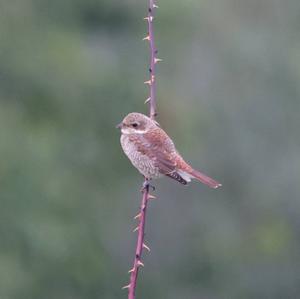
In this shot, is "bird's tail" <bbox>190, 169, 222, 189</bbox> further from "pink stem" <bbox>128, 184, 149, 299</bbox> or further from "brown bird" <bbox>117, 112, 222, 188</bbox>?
"pink stem" <bbox>128, 184, 149, 299</bbox>

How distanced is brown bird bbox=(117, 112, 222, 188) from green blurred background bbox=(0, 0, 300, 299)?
5232 millimetres

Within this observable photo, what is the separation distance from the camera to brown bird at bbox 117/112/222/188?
6.49 meters

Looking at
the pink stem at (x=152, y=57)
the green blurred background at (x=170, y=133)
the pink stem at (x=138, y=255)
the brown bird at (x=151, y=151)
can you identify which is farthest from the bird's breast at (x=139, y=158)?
the green blurred background at (x=170, y=133)

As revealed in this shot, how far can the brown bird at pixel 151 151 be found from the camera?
649 centimetres

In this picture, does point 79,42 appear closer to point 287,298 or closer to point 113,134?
point 113,134

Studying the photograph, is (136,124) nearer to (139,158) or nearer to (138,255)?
(139,158)

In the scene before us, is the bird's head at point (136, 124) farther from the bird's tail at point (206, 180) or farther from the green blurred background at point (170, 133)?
the green blurred background at point (170, 133)

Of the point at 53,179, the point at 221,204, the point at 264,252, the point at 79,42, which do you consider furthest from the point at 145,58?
the point at 264,252

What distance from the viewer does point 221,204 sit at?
17.4 meters

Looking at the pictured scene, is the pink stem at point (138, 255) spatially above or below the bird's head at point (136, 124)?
below

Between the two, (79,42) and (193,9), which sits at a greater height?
(193,9)

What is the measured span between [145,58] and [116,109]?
1209 millimetres

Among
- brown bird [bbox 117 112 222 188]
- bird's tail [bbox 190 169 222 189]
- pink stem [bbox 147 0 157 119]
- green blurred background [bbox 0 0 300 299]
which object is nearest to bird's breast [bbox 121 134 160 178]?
brown bird [bbox 117 112 222 188]

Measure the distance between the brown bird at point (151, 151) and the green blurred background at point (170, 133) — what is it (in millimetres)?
5232
